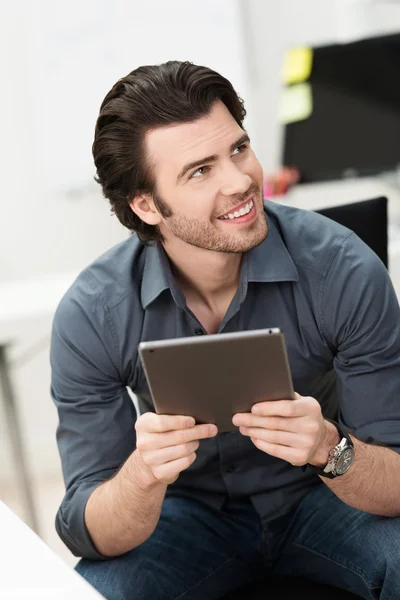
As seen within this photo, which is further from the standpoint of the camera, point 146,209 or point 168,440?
point 146,209

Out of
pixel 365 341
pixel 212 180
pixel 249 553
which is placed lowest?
pixel 249 553

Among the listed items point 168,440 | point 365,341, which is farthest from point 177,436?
point 365,341

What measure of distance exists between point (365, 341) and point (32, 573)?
0.65 m

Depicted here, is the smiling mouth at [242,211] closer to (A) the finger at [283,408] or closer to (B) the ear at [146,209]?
(B) the ear at [146,209]

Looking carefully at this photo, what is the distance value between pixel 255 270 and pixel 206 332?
134 millimetres

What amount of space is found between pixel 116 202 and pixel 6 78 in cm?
143

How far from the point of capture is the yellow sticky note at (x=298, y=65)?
2488 mm

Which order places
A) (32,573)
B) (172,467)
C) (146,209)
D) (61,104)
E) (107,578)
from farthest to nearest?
(61,104), (146,209), (107,578), (172,467), (32,573)

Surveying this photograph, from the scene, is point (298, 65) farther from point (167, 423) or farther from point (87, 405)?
point (167, 423)

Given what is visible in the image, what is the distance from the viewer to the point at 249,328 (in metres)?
1.47

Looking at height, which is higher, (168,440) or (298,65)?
(298,65)

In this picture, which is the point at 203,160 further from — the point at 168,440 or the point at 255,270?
the point at 168,440

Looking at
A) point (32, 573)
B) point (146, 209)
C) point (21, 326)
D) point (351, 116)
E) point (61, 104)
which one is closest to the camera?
point (32, 573)

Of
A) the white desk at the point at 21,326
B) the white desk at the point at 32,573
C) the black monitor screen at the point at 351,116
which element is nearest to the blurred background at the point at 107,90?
the black monitor screen at the point at 351,116
